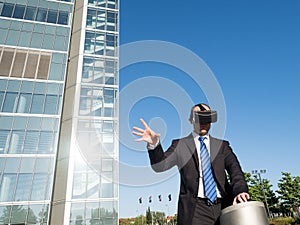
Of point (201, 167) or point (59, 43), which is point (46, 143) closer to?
point (59, 43)

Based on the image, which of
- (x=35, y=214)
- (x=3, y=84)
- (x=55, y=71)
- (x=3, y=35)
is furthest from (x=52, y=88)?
(x=35, y=214)

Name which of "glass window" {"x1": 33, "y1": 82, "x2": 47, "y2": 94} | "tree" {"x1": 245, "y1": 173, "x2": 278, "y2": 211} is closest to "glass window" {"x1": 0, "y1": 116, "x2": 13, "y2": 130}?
"glass window" {"x1": 33, "y1": 82, "x2": 47, "y2": 94}

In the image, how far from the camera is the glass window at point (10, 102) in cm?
1775

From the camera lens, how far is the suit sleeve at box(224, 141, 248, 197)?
201cm

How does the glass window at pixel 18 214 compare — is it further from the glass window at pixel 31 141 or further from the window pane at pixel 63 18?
the window pane at pixel 63 18

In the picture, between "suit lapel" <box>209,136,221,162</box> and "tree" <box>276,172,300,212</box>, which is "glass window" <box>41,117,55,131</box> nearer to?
"suit lapel" <box>209,136,221,162</box>

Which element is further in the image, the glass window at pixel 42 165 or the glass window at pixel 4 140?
the glass window at pixel 42 165

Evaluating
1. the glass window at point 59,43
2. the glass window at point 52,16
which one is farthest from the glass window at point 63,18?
the glass window at point 59,43

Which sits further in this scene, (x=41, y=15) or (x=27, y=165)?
(x=41, y=15)

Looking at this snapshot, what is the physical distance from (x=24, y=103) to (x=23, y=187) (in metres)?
6.44

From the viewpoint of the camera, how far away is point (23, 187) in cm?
1584

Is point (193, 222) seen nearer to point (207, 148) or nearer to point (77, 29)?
point (207, 148)

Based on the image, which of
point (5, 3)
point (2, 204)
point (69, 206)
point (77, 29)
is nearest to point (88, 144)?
point (69, 206)

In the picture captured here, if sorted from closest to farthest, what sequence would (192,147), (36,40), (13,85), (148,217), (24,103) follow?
(192,147)
(24,103)
(13,85)
(36,40)
(148,217)
